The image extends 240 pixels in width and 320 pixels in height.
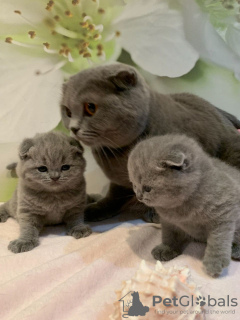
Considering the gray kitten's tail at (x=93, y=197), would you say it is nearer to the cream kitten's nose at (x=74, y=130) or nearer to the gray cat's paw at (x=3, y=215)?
the gray cat's paw at (x=3, y=215)

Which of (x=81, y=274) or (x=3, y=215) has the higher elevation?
(x=81, y=274)

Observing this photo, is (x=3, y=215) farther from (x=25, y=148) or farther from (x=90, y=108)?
(x=90, y=108)

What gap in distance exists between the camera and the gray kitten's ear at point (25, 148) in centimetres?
113

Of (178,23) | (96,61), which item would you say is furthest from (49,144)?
(178,23)

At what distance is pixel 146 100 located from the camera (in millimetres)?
1129

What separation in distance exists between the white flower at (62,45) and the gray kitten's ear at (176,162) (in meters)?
0.77

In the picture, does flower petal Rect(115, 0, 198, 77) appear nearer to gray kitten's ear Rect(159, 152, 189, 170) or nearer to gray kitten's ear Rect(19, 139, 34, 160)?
gray kitten's ear Rect(19, 139, 34, 160)

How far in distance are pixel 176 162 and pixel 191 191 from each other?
111 mm

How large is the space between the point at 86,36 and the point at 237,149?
0.83 m

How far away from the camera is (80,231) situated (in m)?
1.19

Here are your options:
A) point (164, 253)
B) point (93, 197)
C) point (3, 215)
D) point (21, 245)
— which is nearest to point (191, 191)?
point (164, 253)

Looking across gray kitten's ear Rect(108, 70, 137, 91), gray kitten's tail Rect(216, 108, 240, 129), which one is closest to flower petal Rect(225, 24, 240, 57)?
gray kitten's tail Rect(216, 108, 240, 129)

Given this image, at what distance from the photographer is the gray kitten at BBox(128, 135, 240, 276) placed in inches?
33.4

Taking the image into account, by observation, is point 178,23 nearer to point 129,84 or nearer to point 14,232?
point 129,84
